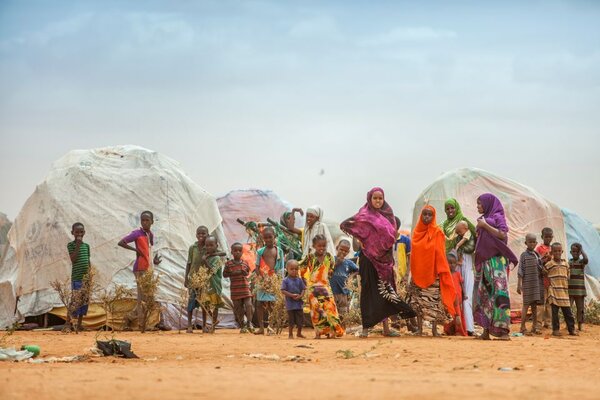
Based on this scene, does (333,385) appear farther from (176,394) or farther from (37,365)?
(37,365)

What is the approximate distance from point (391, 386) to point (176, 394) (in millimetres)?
1362

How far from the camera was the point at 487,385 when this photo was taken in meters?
6.42

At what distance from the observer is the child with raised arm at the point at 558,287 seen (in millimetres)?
13781

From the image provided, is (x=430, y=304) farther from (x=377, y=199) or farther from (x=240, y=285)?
(x=240, y=285)

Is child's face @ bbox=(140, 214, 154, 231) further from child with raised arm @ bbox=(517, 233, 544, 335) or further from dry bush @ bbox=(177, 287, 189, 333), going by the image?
child with raised arm @ bbox=(517, 233, 544, 335)

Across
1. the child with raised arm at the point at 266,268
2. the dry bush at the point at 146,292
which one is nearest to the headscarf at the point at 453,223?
the child with raised arm at the point at 266,268

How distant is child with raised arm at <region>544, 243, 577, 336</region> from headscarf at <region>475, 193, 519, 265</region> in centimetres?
261

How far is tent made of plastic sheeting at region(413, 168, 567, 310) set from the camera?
1864cm

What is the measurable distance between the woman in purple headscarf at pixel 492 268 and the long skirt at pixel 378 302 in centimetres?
91

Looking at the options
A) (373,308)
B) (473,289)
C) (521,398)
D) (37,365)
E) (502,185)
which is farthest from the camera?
(502,185)

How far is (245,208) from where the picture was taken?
23172 millimetres

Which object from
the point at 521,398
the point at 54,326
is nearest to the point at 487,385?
the point at 521,398

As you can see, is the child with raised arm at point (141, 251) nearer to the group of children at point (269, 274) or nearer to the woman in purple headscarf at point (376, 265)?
the group of children at point (269, 274)

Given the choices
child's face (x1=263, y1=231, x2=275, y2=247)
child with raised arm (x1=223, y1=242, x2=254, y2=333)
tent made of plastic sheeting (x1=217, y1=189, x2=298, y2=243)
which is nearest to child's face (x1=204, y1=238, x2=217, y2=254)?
child with raised arm (x1=223, y1=242, x2=254, y2=333)
